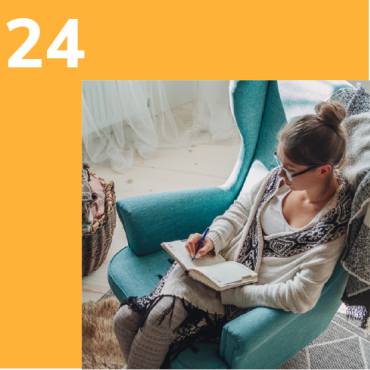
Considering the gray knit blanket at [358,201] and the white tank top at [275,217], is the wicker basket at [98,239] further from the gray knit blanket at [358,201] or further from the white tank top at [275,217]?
the gray knit blanket at [358,201]

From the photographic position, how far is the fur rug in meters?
1.44

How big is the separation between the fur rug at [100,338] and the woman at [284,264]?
31cm

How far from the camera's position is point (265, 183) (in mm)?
1353

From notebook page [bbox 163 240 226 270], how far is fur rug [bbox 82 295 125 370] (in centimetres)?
52

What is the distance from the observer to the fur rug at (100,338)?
1.44 metres

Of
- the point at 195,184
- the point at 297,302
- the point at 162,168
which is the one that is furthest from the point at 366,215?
the point at 162,168

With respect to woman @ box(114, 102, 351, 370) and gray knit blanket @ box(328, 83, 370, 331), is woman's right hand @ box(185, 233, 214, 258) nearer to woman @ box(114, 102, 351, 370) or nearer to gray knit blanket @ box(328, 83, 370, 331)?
woman @ box(114, 102, 351, 370)

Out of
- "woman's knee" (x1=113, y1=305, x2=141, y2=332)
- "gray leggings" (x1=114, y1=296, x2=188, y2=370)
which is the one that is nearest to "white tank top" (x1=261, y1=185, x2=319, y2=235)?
"gray leggings" (x1=114, y1=296, x2=188, y2=370)

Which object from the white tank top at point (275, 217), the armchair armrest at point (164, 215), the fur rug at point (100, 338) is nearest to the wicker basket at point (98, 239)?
the fur rug at point (100, 338)

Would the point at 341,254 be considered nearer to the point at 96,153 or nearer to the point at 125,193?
the point at 125,193

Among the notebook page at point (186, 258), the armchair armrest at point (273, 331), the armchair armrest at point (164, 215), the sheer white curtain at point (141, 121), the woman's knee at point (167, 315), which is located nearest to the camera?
the armchair armrest at point (273, 331)

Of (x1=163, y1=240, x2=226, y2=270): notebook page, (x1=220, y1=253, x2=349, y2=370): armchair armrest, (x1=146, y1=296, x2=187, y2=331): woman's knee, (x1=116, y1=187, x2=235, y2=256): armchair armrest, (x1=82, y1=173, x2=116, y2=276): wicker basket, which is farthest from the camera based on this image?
(x1=82, y1=173, x2=116, y2=276): wicker basket

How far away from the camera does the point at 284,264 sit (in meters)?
1.16

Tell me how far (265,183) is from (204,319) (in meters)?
0.52
